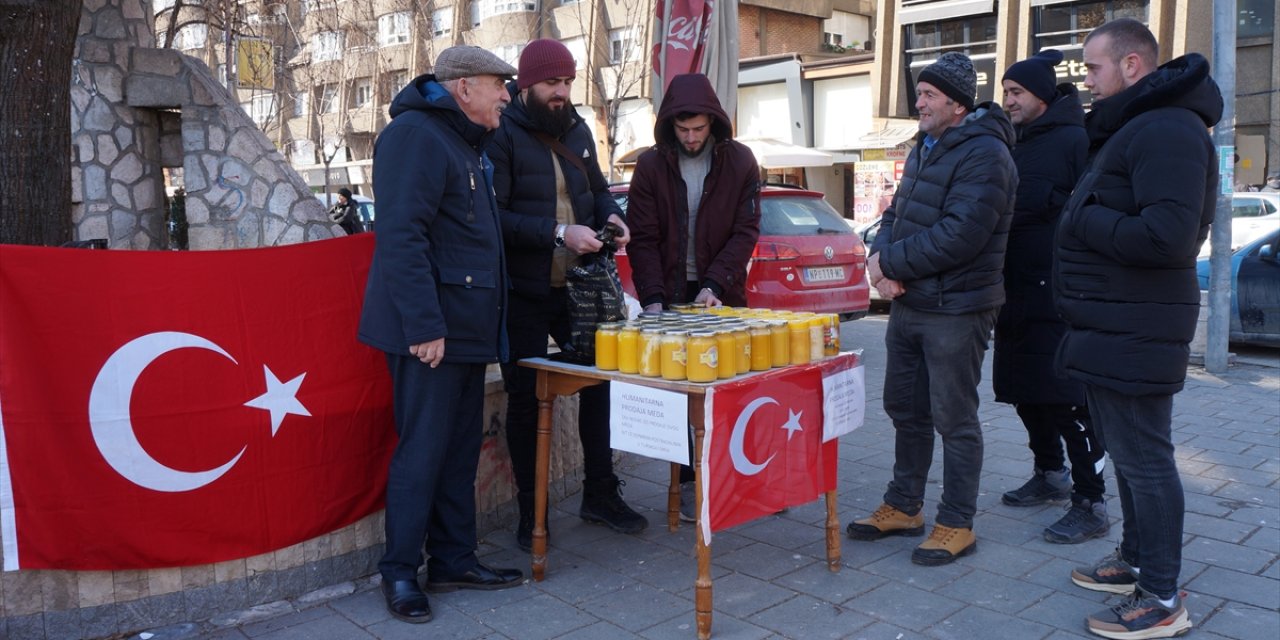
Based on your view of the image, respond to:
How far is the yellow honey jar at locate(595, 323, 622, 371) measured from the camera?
12.5 feet

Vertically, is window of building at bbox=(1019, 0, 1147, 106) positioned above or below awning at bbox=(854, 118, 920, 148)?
above

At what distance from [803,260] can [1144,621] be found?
6206 mm

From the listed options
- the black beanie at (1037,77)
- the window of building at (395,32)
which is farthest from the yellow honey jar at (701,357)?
the window of building at (395,32)

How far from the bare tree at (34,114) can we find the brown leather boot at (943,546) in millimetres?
3997

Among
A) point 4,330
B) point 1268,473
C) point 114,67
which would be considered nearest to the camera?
point 4,330

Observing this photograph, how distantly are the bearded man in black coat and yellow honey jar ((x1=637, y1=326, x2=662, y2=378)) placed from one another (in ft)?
6.88

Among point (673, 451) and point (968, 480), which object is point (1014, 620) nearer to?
point (968, 480)

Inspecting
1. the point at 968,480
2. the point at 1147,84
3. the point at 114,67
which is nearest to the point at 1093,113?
the point at 1147,84

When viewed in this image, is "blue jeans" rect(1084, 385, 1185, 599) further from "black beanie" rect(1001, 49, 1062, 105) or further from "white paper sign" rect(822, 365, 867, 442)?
"black beanie" rect(1001, 49, 1062, 105)

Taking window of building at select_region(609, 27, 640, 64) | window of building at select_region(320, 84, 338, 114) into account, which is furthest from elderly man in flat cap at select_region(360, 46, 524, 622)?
window of building at select_region(320, 84, 338, 114)

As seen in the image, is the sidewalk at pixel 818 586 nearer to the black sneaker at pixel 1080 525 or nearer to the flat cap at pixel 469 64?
the black sneaker at pixel 1080 525

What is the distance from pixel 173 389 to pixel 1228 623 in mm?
3918

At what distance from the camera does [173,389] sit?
3.62 meters

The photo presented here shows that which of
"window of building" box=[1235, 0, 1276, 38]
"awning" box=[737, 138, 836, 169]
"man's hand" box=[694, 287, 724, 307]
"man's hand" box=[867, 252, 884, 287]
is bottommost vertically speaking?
"man's hand" box=[694, 287, 724, 307]
